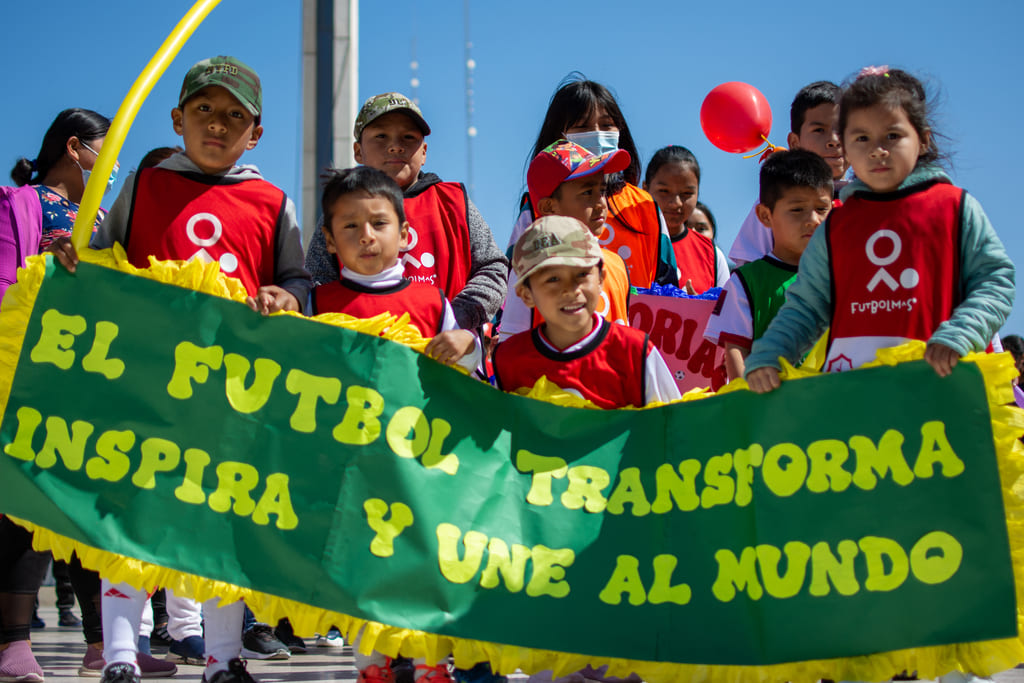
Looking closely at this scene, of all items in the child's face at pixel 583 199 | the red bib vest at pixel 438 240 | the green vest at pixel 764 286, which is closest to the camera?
the green vest at pixel 764 286

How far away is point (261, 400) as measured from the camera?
10.6ft

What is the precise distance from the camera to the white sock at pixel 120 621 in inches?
123

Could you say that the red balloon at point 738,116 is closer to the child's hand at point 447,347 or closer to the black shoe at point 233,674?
the child's hand at point 447,347

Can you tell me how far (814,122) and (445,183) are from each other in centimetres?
190

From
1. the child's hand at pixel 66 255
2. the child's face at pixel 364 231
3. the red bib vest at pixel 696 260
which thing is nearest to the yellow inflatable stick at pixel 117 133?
the child's hand at pixel 66 255

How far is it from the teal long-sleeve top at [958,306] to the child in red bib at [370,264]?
3.36 ft

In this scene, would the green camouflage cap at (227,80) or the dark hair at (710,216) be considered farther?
the dark hair at (710,216)

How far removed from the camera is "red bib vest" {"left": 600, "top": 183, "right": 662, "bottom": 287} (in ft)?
15.3

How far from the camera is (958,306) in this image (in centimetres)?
296

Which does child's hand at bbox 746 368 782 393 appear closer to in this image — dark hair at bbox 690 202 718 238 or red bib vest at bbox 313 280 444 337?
red bib vest at bbox 313 280 444 337

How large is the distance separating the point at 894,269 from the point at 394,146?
2.11m

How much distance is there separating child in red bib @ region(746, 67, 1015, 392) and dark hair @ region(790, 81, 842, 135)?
1608 mm

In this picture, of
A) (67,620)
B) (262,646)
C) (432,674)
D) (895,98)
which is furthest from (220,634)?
(67,620)

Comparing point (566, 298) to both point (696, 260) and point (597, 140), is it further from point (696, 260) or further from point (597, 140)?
point (696, 260)
